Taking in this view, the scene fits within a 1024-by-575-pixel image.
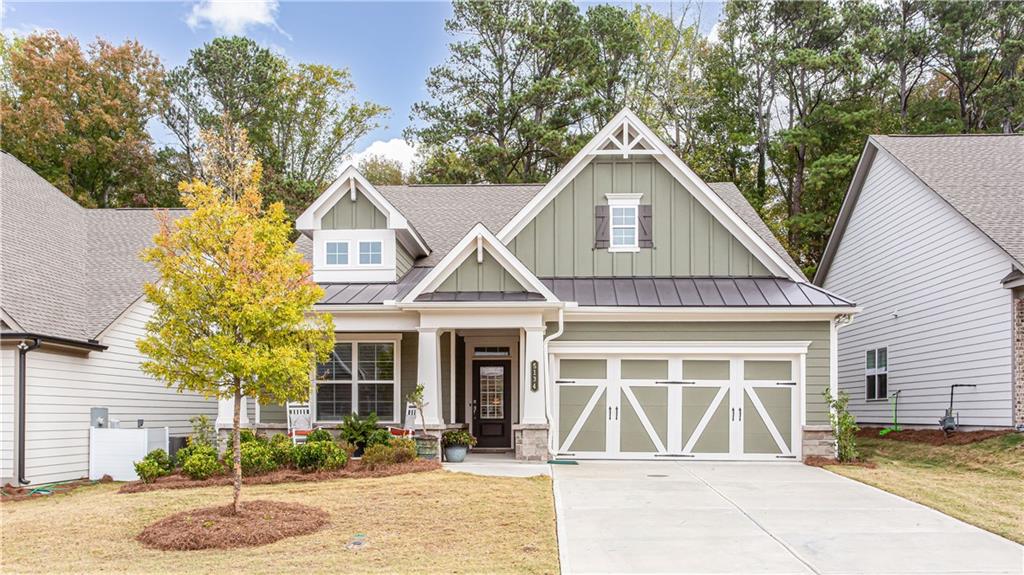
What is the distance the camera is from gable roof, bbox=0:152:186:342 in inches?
588

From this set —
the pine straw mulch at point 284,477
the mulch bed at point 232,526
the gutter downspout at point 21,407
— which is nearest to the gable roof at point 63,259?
the gutter downspout at point 21,407

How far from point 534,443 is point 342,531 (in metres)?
6.49

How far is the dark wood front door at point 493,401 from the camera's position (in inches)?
706

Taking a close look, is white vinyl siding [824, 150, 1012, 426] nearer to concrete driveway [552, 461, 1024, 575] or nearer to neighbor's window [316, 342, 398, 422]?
concrete driveway [552, 461, 1024, 575]

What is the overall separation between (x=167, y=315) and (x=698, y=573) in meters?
6.43

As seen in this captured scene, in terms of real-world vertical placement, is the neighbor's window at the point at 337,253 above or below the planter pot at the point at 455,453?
above

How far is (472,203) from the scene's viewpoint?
22094mm

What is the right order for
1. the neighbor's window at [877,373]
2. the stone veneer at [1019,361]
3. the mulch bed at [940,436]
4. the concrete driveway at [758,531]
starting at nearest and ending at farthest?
the concrete driveway at [758,531] → the stone veneer at [1019,361] → the mulch bed at [940,436] → the neighbor's window at [877,373]

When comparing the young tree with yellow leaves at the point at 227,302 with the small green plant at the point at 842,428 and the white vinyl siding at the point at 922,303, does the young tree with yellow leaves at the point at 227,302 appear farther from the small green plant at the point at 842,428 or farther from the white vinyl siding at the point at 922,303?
the white vinyl siding at the point at 922,303

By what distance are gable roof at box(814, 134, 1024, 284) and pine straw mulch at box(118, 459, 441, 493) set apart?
11688 millimetres

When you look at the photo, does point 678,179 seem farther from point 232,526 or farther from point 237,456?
point 232,526

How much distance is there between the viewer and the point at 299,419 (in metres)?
16.0

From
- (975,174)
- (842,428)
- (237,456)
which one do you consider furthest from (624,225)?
(237,456)

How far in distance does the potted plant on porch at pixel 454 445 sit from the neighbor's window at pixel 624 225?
16.6 ft
